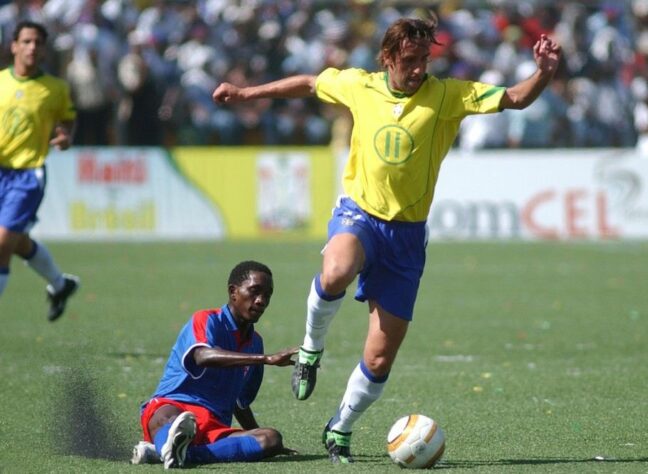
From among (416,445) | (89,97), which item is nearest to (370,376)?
(416,445)

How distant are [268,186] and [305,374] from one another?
15967 mm

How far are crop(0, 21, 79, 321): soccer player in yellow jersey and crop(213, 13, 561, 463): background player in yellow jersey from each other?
456cm

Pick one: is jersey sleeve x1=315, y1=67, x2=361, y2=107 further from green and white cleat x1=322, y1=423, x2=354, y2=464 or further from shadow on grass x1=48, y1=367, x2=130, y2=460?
shadow on grass x1=48, y1=367, x2=130, y2=460

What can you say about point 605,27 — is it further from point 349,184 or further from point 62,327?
point 349,184

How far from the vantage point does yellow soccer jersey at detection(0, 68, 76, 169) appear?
11.0m

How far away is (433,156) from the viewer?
6914 mm

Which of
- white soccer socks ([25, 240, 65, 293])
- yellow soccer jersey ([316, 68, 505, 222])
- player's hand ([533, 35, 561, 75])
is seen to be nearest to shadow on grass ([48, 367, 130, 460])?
yellow soccer jersey ([316, 68, 505, 222])

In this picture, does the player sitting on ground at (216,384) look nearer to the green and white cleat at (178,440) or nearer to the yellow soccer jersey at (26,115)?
the green and white cleat at (178,440)

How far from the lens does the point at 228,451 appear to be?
6738mm

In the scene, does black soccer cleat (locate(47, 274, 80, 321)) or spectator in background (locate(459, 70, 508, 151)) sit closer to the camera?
black soccer cleat (locate(47, 274, 80, 321))

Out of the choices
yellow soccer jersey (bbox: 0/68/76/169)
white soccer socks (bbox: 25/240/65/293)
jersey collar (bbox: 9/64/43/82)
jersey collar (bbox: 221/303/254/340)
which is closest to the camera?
jersey collar (bbox: 221/303/254/340)

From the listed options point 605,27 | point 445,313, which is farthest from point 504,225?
point 445,313

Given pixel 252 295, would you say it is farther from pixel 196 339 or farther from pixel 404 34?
pixel 404 34

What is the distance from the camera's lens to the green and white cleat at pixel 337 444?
6.87m
